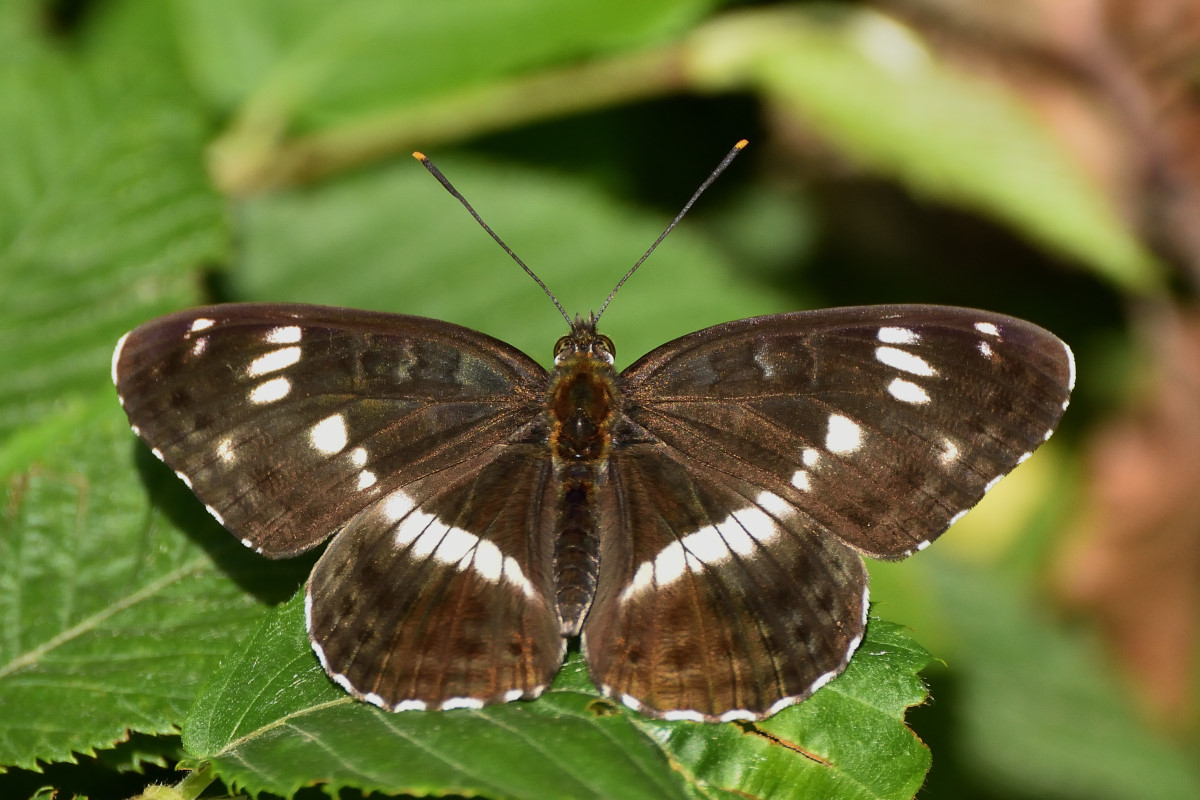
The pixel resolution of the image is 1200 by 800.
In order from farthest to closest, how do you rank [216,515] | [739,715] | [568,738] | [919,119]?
[919,119]
[216,515]
[739,715]
[568,738]

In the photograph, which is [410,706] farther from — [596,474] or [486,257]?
[486,257]

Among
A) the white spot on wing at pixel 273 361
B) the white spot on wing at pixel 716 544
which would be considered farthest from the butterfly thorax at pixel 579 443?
the white spot on wing at pixel 273 361

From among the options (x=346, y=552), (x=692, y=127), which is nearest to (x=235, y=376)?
(x=346, y=552)

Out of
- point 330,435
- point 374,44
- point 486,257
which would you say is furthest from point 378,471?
point 374,44

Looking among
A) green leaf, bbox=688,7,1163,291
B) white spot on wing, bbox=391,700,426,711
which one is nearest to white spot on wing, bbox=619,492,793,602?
white spot on wing, bbox=391,700,426,711

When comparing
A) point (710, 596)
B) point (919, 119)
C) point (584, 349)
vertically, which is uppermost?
point (919, 119)

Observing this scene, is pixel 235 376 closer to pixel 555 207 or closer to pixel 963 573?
pixel 555 207

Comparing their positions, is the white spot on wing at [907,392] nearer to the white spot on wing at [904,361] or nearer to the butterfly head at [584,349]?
the white spot on wing at [904,361]
